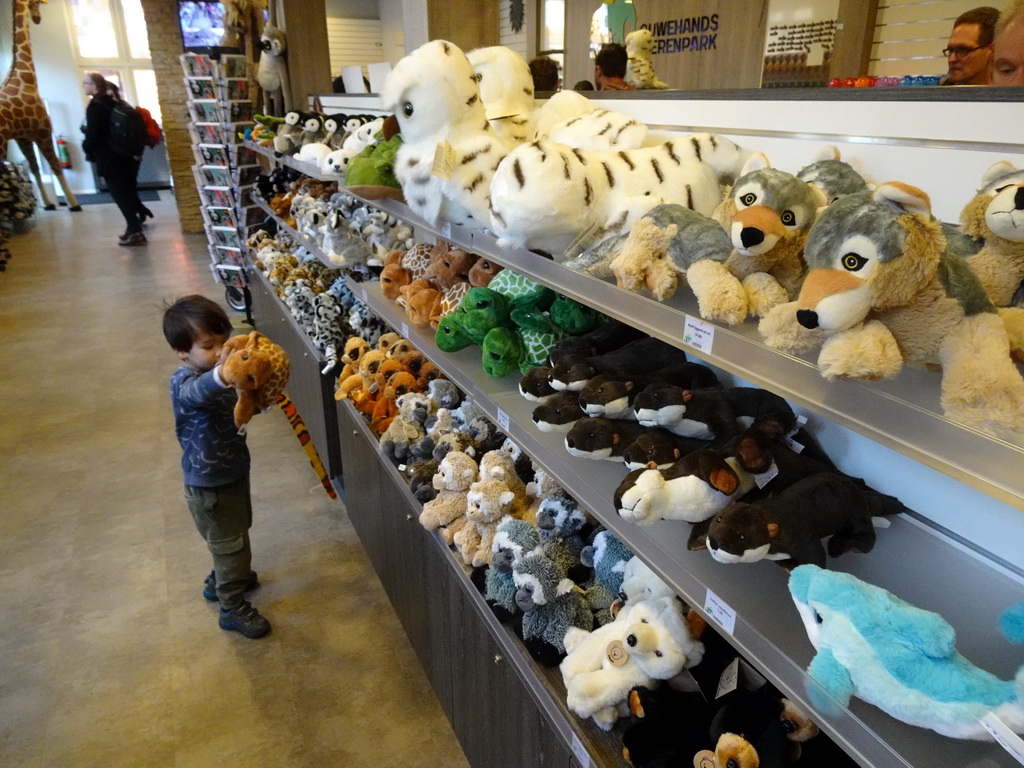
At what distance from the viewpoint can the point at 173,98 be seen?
9586mm

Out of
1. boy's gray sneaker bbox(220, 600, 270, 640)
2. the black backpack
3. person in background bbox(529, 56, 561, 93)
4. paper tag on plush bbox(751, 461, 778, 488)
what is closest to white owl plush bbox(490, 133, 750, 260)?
paper tag on plush bbox(751, 461, 778, 488)

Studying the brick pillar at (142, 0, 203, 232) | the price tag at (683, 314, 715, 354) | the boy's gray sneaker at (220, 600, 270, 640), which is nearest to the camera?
the price tag at (683, 314, 715, 354)

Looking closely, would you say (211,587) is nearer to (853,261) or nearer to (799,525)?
(799,525)

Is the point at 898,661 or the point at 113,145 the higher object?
the point at 113,145

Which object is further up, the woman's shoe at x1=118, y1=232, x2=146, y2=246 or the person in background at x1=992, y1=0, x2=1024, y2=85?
the person in background at x1=992, y1=0, x2=1024, y2=85

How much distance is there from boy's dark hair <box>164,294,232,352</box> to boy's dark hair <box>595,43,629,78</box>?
1.62 metres

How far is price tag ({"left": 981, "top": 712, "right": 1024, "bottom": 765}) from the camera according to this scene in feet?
2.07

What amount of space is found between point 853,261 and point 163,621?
2.73m

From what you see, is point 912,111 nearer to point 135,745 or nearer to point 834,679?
point 834,679

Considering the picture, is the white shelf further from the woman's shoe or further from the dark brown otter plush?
the woman's shoe

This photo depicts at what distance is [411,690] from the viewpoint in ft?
7.57

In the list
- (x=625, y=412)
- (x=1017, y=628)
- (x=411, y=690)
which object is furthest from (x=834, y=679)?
(x=411, y=690)

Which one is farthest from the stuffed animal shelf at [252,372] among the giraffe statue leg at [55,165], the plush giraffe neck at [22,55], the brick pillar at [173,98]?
the giraffe statue leg at [55,165]

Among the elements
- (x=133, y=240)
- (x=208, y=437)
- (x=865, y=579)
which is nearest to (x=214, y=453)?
(x=208, y=437)
